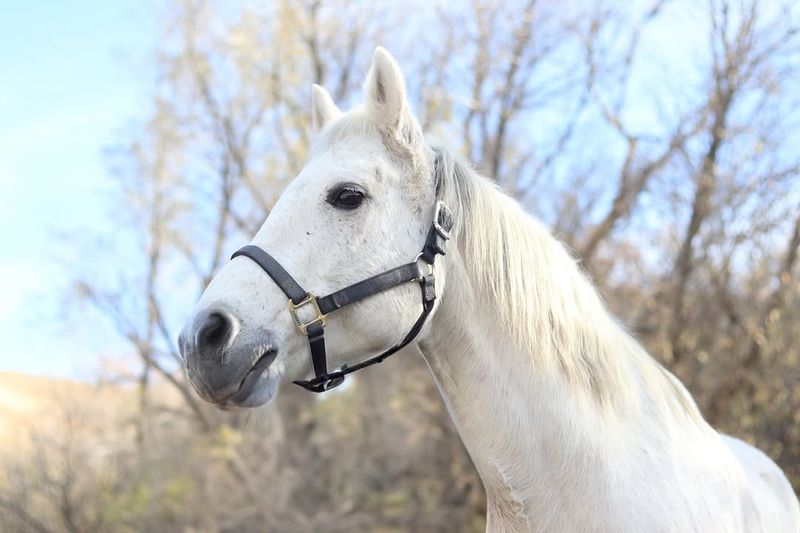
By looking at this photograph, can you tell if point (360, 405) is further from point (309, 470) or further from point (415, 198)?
point (415, 198)

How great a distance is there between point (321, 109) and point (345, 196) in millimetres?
731

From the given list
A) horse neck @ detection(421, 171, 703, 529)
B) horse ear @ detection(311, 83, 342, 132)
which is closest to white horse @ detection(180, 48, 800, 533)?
horse neck @ detection(421, 171, 703, 529)

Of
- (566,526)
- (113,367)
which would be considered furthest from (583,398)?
(113,367)

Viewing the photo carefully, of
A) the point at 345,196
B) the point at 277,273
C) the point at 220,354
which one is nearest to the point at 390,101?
the point at 345,196

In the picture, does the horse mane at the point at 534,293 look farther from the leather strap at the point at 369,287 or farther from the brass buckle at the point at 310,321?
the brass buckle at the point at 310,321

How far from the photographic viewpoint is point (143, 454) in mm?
11969

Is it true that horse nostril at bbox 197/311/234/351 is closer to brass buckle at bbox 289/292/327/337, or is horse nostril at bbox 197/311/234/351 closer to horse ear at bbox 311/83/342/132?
brass buckle at bbox 289/292/327/337

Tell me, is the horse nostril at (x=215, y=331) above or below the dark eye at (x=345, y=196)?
below

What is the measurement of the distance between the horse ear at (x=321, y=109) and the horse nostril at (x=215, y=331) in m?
1.07

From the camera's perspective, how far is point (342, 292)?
209 centimetres

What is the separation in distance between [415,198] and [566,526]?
3.69 feet

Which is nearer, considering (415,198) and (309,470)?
(415,198)

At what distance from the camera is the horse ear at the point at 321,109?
271 cm

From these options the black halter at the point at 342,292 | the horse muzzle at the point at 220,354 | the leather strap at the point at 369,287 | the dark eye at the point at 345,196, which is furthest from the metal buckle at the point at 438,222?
the horse muzzle at the point at 220,354
